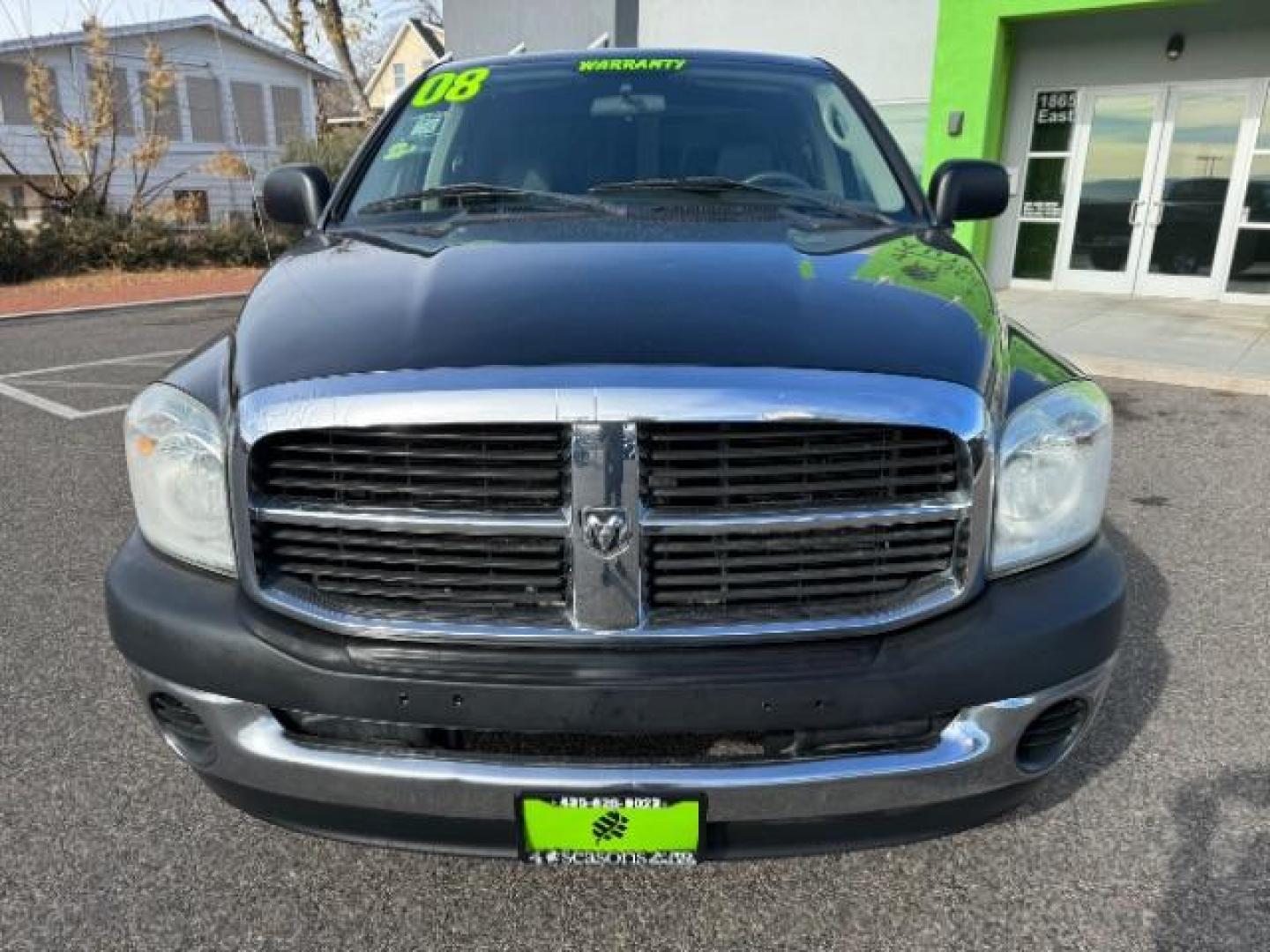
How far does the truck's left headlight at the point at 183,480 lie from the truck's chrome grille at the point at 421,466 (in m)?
0.16

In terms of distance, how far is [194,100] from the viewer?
30.0 m

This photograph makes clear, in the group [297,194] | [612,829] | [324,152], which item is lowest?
[612,829]

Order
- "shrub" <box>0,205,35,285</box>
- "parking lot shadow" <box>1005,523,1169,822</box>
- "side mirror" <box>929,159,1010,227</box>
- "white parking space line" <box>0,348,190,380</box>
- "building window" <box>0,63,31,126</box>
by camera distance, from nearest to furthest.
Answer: "parking lot shadow" <box>1005,523,1169,822</box> → "side mirror" <box>929,159,1010,227</box> → "white parking space line" <box>0,348,190,380</box> → "shrub" <box>0,205,35,285</box> → "building window" <box>0,63,31,126</box>

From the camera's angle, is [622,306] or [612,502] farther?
[622,306]

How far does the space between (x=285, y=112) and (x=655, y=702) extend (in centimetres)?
3546

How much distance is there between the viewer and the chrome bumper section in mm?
1608

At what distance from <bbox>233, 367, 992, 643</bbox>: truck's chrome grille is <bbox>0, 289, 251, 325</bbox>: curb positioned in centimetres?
1036

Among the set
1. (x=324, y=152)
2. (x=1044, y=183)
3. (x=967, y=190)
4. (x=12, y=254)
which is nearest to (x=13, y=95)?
(x=324, y=152)

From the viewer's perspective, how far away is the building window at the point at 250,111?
101 ft

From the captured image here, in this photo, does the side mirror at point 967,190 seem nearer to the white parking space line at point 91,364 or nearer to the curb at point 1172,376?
the curb at point 1172,376

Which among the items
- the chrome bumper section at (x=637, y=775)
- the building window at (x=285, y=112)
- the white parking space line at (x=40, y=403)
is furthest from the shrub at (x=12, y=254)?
the building window at (x=285, y=112)

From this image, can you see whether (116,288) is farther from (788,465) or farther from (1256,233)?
(1256,233)

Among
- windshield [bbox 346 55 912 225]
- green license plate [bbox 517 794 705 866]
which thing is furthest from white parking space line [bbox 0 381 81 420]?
green license plate [bbox 517 794 705 866]

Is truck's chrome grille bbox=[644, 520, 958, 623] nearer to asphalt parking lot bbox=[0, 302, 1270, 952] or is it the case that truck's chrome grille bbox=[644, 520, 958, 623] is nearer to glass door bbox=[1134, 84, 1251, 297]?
asphalt parking lot bbox=[0, 302, 1270, 952]
